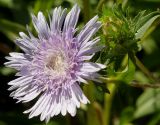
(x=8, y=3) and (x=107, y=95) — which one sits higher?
(x=8, y=3)

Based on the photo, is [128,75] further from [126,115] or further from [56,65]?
[126,115]

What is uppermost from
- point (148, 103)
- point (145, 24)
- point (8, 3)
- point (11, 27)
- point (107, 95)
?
point (8, 3)

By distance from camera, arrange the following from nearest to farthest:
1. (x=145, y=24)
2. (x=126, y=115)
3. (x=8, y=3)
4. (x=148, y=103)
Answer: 1. (x=145, y=24)
2. (x=126, y=115)
3. (x=148, y=103)
4. (x=8, y=3)

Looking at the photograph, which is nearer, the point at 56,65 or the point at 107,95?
the point at 56,65

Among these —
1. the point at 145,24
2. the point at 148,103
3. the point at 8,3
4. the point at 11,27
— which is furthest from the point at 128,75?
the point at 8,3

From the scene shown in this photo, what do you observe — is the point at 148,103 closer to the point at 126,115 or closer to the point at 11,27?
the point at 126,115

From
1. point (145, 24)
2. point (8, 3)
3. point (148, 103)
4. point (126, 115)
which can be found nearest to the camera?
point (145, 24)

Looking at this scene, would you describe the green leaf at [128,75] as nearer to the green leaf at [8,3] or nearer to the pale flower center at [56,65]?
the pale flower center at [56,65]

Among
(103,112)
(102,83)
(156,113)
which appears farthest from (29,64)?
(156,113)
